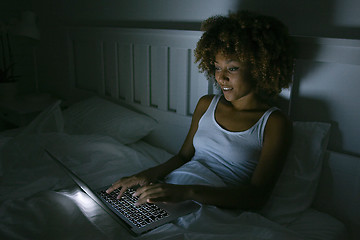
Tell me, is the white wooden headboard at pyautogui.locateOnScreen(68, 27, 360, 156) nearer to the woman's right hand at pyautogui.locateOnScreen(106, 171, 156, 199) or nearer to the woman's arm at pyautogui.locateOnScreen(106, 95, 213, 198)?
the woman's arm at pyautogui.locateOnScreen(106, 95, 213, 198)

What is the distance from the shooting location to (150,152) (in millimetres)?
1765

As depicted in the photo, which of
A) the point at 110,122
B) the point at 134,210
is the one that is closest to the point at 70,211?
the point at 134,210

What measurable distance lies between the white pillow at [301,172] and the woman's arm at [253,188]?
0.10 m

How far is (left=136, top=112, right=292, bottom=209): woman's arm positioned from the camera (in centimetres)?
105

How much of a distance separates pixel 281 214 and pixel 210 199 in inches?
10.4

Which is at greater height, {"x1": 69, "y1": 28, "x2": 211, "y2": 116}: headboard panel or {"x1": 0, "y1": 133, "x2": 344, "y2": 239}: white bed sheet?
{"x1": 69, "y1": 28, "x2": 211, "y2": 116}: headboard panel

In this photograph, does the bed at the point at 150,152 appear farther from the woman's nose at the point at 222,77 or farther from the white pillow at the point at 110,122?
the woman's nose at the point at 222,77

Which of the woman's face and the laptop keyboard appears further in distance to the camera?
the woman's face

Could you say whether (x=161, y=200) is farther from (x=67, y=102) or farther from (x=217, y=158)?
(x=67, y=102)

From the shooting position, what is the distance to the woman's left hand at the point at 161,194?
3.40ft

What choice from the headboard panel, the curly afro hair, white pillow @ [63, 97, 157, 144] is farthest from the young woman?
white pillow @ [63, 97, 157, 144]

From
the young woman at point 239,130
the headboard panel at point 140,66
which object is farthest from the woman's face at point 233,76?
the headboard panel at point 140,66

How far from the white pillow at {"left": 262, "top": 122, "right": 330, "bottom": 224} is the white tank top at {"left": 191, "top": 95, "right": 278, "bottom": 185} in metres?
0.12

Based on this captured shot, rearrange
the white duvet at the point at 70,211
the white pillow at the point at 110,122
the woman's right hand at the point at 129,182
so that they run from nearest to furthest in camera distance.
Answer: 1. the white duvet at the point at 70,211
2. the woman's right hand at the point at 129,182
3. the white pillow at the point at 110,122
